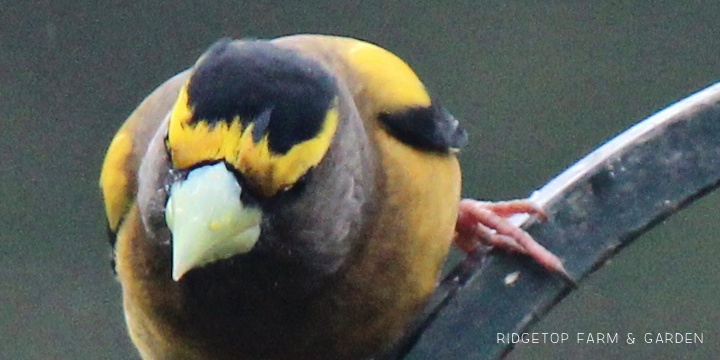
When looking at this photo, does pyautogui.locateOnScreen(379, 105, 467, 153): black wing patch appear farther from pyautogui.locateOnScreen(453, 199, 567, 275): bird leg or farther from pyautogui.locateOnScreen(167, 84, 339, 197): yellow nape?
pyautogui.locateOnScreen(167, 84, 339, 197): yellow nape

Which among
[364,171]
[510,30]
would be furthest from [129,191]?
[510,30]

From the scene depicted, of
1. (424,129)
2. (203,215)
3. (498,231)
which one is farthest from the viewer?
(424,129)

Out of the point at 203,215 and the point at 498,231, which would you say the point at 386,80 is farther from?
the point at 203,215

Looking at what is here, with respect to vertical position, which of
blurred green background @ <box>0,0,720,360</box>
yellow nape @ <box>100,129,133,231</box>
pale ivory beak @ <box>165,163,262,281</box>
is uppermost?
pale ivory beak @ <box>165,163,262,281</box>

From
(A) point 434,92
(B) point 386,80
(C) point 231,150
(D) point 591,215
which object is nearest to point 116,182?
(B) point 386,80

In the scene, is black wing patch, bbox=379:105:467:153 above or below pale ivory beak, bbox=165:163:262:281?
below

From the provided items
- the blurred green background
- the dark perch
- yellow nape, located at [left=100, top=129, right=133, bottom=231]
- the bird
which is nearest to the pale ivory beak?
the bird
